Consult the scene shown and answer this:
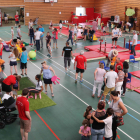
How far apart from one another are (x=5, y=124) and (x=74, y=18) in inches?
927

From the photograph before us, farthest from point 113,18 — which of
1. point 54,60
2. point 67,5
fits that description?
point 54,60

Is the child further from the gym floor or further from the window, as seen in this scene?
the window

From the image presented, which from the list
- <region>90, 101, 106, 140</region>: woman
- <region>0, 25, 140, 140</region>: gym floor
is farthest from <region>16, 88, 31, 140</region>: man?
<region>90, 101, 106, 140</region>: woman

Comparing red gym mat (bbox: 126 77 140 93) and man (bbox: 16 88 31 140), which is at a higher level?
man (bbox: 16 88 31 140)

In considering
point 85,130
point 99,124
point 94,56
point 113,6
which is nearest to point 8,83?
point 85,130

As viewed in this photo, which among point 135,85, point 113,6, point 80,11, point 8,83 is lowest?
point 135,85

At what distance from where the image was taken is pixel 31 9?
27.7 meters

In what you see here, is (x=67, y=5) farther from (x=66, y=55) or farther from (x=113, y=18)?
(x=66, y=55)

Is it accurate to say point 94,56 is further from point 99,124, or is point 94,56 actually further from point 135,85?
point 99,124

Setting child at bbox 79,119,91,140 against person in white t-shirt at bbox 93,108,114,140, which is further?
child at bbox 79,119,91,140

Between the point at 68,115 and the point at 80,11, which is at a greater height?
the point at 80,11

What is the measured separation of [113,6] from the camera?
2769 centimetres

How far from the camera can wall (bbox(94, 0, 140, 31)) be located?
25.2 metres

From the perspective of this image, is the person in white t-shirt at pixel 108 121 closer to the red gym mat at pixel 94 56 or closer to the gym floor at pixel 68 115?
the gym floor at pixel 68 115
